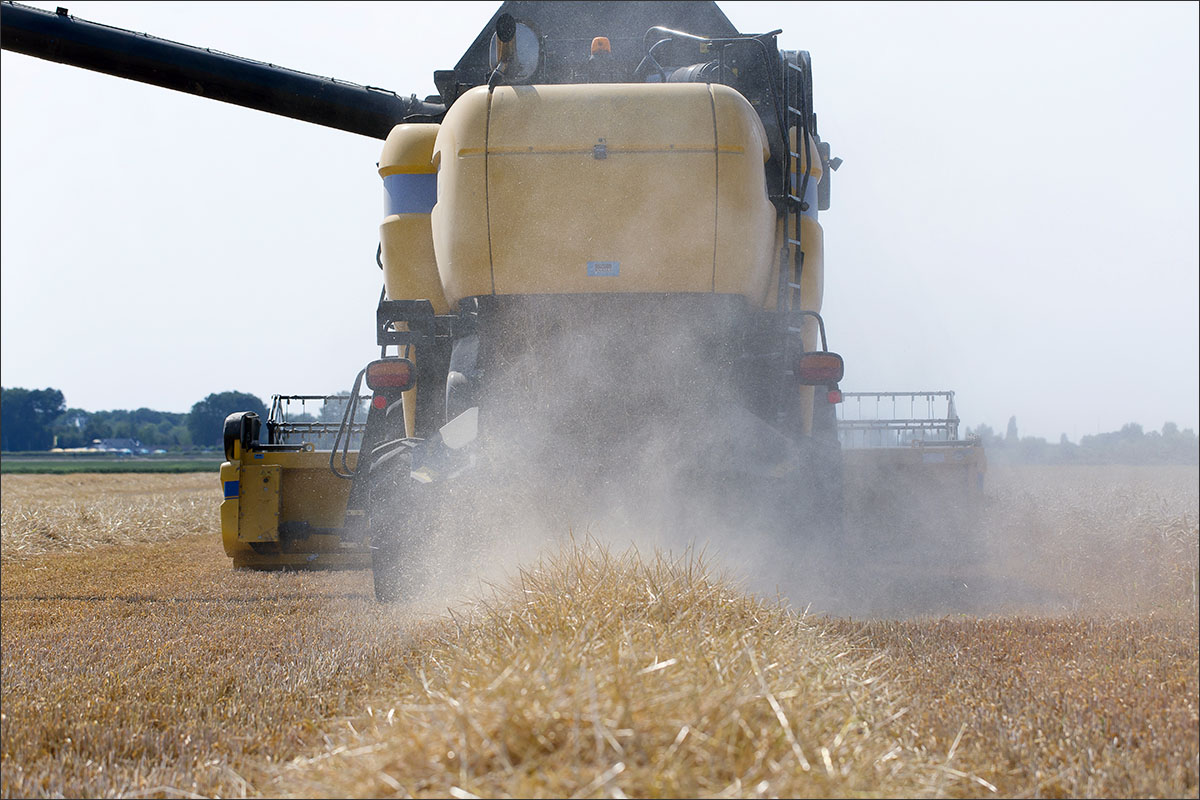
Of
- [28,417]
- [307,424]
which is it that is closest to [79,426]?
[28,417]

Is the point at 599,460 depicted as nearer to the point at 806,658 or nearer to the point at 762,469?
the point at 762,469

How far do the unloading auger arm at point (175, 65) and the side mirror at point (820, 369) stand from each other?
367 cm

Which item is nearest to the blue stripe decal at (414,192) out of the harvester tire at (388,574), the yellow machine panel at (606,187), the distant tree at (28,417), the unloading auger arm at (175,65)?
the yellow machine panel at (606,187)

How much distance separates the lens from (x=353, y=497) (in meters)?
6.50

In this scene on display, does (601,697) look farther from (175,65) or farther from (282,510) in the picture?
(175,65)

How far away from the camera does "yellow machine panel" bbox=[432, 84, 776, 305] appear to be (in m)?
5.07

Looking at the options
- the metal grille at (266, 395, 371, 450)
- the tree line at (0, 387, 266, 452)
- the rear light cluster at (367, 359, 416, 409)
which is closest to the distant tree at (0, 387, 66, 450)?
the tree line at (0, 387, 266, 452)

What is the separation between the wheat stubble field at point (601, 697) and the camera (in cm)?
204

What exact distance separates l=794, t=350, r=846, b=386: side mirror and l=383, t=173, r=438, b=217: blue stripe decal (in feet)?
7.31

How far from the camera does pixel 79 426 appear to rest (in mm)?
102438

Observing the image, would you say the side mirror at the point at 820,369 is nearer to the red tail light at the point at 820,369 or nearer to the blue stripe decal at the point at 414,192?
the red tail light at the point at 820,369

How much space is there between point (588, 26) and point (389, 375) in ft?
7.99

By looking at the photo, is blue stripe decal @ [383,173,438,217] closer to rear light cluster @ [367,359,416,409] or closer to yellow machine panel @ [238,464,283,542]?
rear light cluster @ [367,359,416,409]

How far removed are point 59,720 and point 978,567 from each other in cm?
688
